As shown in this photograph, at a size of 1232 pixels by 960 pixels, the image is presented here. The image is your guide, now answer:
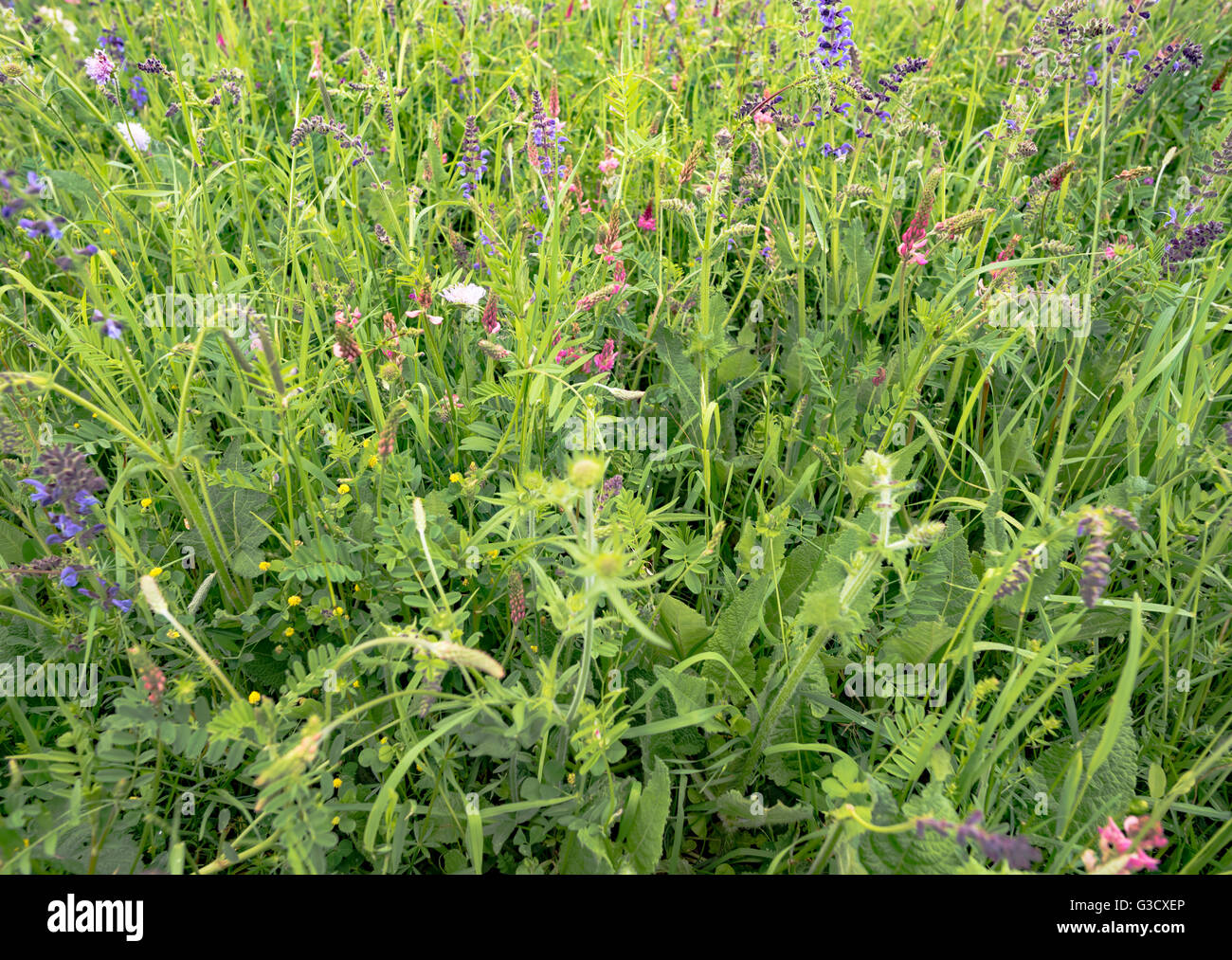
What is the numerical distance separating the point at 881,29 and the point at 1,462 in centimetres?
436

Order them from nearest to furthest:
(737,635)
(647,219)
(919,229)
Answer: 1. (737,635)
2. (919,229)
3. (647,219)

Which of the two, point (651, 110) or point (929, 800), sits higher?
point (651, 110)

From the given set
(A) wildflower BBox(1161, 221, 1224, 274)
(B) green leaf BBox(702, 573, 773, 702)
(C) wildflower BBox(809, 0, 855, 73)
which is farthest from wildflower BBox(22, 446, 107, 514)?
(A) wildflower BBox(1161, 221, 1224, 274)

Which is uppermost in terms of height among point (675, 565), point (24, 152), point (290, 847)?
point (24, 152)

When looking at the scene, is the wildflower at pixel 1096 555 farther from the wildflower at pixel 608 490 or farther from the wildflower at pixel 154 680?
the wildflower at pixel 154 680

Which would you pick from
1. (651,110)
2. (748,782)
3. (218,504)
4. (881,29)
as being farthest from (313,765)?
(881,29)

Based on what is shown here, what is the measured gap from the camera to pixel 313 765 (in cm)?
148

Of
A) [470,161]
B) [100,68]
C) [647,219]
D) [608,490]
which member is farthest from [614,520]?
[100,68]

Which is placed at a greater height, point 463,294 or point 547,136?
point 547,136

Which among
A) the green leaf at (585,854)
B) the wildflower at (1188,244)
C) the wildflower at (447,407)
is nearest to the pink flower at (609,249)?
the wildflower at (447,407)

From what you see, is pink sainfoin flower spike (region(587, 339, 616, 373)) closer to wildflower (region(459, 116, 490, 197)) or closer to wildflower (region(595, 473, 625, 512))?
wildflower (region(595, 473, 625, 512))

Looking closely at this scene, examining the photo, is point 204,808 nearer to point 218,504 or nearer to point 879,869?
point 218,504

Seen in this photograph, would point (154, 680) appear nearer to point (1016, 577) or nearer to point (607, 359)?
point (607, 359)

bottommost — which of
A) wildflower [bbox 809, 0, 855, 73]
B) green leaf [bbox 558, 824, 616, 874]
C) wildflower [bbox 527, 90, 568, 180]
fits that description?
green leaf [bbox 558, 824, 616, 874]
